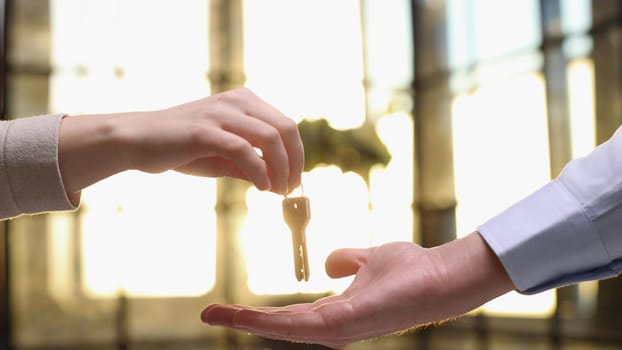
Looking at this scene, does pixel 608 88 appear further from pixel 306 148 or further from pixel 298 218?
pixel 298 218

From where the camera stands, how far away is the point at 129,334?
7344 mm

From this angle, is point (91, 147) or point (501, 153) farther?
point (501, 153)

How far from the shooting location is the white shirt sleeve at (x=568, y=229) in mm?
1206

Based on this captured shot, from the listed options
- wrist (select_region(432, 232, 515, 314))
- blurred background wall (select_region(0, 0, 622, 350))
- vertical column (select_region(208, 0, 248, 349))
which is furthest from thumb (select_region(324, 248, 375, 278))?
vertical column (select_region(208, 0, 248, 349))

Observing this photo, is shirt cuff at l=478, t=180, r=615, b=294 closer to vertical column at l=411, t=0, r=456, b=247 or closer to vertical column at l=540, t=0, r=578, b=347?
vertical column at l=540, t=0, r=578, b=347

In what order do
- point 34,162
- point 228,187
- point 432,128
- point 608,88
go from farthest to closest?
point 432,128, point 228,187, point 608,88, point 34,162

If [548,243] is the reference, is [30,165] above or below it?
above

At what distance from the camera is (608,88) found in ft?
20.4

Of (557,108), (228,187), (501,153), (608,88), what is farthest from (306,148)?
(608,88)

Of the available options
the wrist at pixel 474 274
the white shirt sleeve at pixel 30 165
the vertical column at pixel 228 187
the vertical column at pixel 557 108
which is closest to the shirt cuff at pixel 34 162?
the white shirt sleeve at pixel 30 165

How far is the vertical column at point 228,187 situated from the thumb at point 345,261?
6.08m

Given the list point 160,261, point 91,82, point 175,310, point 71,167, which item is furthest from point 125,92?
point 71,167

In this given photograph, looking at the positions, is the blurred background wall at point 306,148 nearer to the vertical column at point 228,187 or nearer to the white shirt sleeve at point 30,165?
the vertical column at point 228,187

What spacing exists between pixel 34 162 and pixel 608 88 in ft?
19.2
